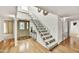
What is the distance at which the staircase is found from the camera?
1754mm

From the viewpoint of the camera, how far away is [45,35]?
1770 mm

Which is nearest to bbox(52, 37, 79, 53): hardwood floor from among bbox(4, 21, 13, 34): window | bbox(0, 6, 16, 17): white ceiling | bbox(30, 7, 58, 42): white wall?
bbox(30, 7, 58, 42): white wall

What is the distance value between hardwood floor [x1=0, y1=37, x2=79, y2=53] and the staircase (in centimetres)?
7

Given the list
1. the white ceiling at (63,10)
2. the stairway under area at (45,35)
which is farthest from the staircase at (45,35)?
the white ceiling at (63,10)

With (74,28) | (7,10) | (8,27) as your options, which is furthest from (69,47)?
(7,10)

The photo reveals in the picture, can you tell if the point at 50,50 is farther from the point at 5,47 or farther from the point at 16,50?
the point at 5,47

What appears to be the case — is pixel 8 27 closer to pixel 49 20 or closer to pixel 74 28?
pixel 49 20

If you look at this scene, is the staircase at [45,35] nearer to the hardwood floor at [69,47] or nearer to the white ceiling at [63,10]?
the hardwood floor at [69,47]

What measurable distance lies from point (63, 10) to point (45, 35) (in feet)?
1.39

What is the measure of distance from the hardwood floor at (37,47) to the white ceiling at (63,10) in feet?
1.12

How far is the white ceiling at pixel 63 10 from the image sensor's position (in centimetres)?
171

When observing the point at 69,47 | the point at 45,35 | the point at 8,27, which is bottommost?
the point at 69,47
